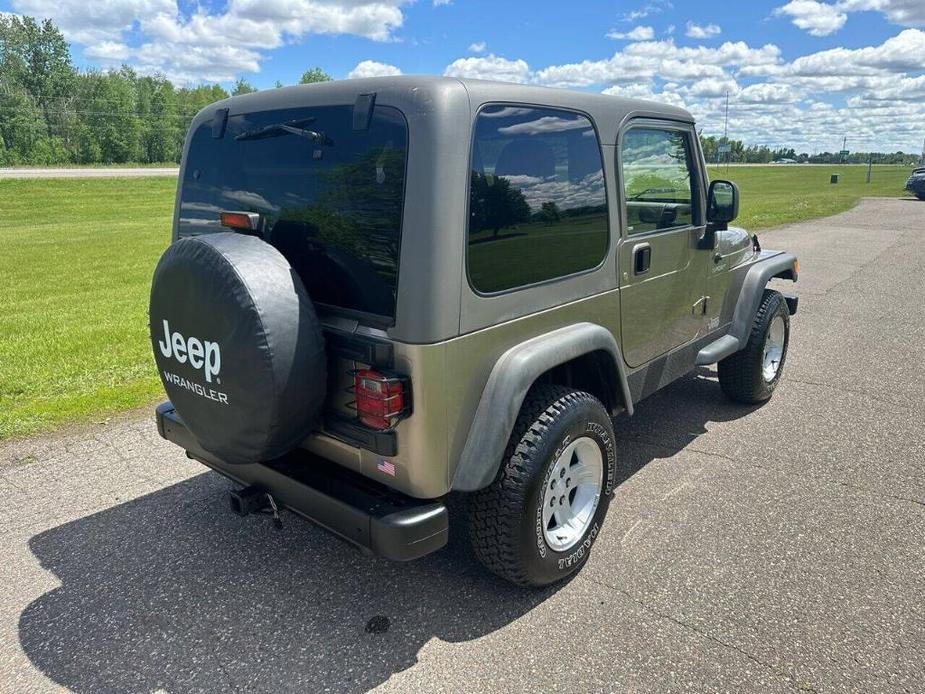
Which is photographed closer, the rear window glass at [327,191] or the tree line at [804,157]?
the rear window glass at [327,191]

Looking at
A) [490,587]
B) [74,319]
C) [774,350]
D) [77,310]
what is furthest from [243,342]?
[77,310]

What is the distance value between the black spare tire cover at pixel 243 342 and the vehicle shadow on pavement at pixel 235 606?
0.73 m

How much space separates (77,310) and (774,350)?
803 centimetres

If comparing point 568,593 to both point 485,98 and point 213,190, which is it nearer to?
point 485,98

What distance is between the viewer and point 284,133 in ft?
9.02

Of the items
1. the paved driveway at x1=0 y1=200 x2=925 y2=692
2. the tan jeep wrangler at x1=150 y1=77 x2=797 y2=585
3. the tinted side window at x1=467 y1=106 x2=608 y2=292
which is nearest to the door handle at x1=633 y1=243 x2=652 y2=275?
the tan jeep wrangler at x1=150 y1=77 x2=797 y2=585

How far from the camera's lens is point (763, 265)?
494cm

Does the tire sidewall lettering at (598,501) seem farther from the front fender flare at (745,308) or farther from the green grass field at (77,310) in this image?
the green grass field at (77,310)

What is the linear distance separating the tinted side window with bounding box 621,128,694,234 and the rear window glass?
1.46 m

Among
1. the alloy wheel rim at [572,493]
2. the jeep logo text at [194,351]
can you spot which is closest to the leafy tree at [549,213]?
the alloy wheel rim at [572,493]

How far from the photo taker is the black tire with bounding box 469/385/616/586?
8.81 ft

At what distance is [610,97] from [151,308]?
2393 mm

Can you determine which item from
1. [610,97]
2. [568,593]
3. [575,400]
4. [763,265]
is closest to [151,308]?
[575,400]

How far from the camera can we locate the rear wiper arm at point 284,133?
2.59m
